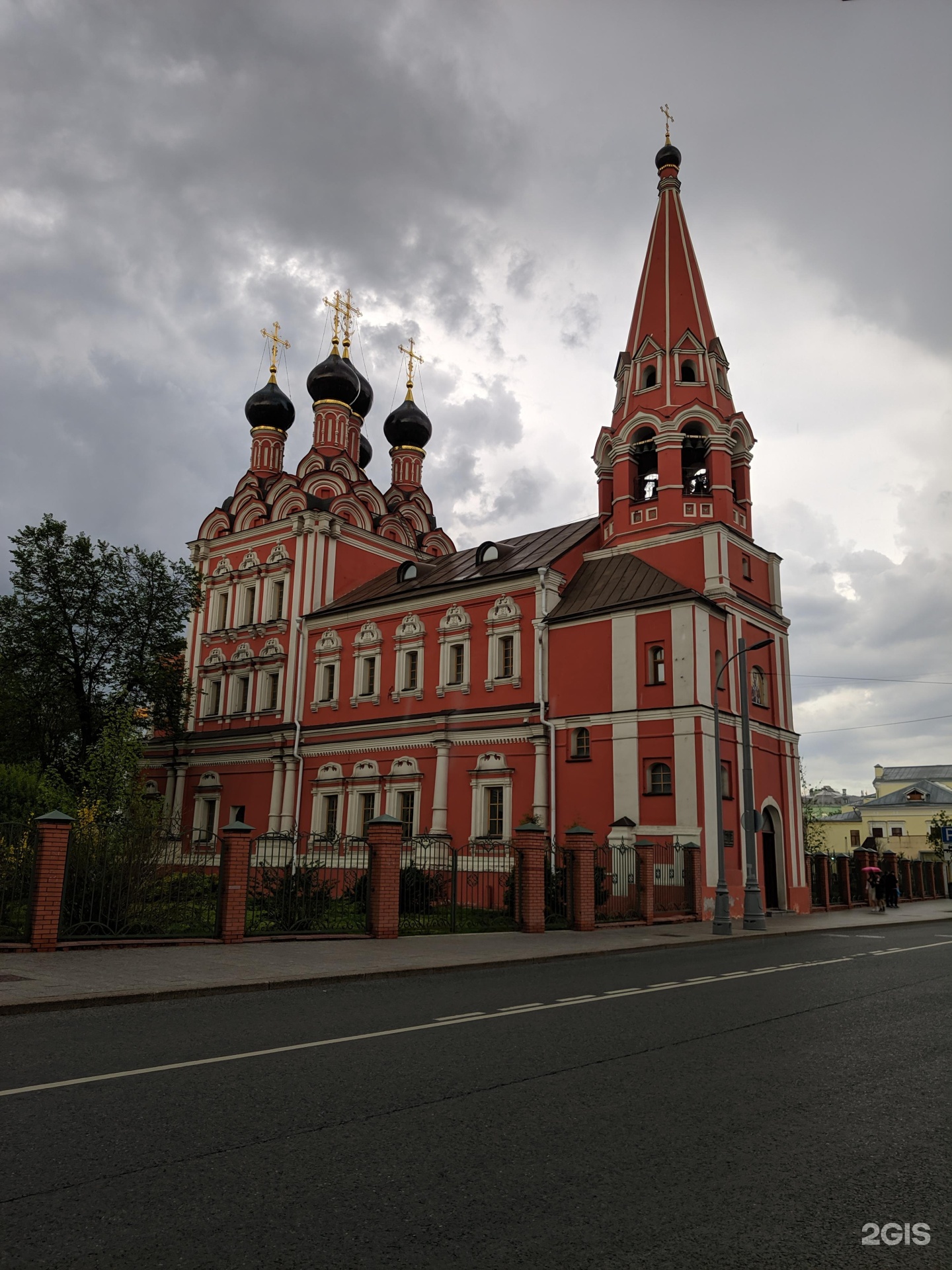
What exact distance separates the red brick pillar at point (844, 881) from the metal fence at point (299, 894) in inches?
837

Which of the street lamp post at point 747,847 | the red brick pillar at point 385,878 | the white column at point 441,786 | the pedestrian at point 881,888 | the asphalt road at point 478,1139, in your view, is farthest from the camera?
the pedestrian at point 881,888

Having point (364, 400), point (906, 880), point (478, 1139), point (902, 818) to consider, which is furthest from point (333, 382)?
point (902, 818)

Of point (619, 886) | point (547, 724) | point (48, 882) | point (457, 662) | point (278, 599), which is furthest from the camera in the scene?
point (278, 599)

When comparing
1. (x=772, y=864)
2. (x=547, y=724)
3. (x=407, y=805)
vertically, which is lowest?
(x=772, y=864)

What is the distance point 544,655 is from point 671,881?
8.20 meters

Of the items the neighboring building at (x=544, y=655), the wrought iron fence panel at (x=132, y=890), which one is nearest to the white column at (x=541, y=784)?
the neighboring building at (x=544, y=655)

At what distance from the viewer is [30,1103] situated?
5.47m

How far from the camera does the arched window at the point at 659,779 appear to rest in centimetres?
2564

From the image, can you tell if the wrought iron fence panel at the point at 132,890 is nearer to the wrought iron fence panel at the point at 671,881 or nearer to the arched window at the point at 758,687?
the wrought iron fence panel at the point at 671,881

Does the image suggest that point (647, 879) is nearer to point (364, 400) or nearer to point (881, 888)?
point (881, 888)

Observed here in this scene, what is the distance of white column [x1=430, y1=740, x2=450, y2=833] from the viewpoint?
A: 2988cm

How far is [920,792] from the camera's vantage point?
74.3 m

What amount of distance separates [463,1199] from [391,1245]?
511 millimetres

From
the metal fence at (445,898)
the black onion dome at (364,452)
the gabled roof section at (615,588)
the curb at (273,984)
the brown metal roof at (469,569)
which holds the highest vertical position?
the black onion dome at (364,452)
